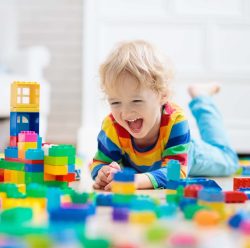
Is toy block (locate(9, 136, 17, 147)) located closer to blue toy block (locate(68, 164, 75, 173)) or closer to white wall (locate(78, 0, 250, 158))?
blue toy block (locate(68, 164, 75, 173))

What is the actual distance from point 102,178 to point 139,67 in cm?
29

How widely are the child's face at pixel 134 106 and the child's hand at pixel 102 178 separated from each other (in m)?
0.13

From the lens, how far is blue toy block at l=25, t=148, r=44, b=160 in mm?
1185

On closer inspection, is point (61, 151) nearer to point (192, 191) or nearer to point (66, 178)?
point (66, 178)

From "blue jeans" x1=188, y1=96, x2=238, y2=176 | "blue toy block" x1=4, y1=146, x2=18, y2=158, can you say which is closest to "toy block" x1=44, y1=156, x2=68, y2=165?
"blue toy block" x1=4, y1=146, x2=18, y2=158

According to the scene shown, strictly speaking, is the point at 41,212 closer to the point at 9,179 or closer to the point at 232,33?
the point at 9,179

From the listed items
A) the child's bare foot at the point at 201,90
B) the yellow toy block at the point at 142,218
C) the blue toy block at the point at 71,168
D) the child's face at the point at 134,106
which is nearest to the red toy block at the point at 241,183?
the child's face at the point at 134,106

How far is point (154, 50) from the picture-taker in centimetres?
141

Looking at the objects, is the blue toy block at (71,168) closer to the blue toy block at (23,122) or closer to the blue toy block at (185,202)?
the blue toy block at (23,122)

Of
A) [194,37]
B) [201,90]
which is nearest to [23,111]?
[201,90]

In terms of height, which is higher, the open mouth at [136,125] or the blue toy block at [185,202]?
the open mouth at [136,125]

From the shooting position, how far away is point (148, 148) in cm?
145

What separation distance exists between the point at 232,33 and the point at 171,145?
71.3 inches

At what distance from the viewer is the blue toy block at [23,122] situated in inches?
51.4
